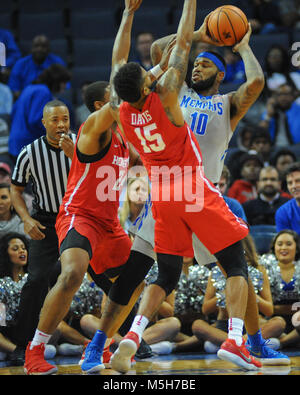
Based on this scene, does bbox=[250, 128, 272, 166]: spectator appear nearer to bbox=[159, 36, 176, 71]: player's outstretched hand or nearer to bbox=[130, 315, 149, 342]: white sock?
bbox=[159, 36, 176, 71]: player's outstretched hand

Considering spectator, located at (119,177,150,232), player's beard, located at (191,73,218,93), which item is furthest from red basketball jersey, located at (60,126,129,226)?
spectator, located at (119,177,150,232)

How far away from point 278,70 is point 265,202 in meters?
2.55

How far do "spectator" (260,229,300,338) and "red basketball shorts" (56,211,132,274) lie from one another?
1665mm

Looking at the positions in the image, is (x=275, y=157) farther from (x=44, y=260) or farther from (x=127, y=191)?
(x=44, y=260)

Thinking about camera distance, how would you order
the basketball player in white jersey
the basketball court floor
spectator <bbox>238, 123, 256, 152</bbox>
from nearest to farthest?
the basketball court floor → the basketball player in white jersey → spectator <bbox>238, 123, 256, 152</bbox>

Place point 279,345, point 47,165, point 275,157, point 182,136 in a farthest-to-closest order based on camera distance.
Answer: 1. point 275,157
2. point 279,345
3. point 47,165
4. point 182,136

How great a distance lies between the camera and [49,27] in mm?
10742

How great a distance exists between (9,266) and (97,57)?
16.3 feet

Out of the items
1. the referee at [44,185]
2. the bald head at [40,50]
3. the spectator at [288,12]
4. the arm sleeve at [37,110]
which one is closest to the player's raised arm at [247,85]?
the referee at [44,185]

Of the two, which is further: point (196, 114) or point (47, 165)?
point (47, 165)

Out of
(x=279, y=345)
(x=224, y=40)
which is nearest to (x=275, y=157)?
(x=279, y=345)

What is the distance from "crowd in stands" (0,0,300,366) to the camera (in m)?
5.89

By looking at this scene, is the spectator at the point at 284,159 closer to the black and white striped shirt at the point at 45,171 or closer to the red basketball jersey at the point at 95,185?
the black and white striped shirt at the point at 45,171

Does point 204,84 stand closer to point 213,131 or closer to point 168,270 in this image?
point 213,131
